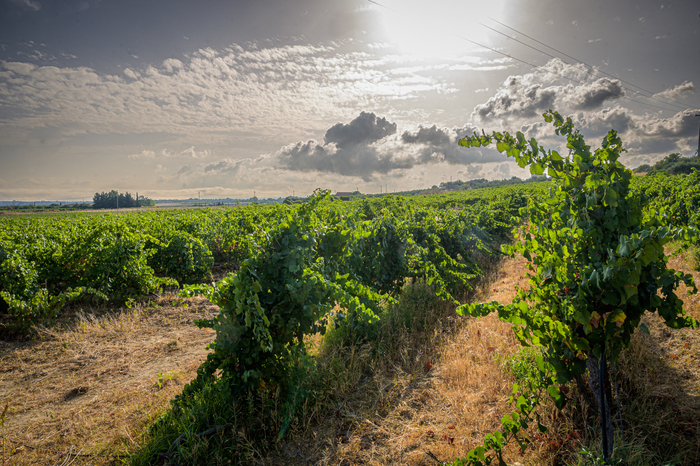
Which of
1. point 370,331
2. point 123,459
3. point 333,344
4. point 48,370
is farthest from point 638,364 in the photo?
point 48,370

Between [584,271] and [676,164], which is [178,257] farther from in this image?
[676,164]

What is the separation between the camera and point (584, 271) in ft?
8.48

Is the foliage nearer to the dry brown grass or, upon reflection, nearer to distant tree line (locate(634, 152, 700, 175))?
the dry brown grass

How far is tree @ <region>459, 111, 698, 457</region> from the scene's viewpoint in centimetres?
254

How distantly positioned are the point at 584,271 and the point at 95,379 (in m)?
6.92

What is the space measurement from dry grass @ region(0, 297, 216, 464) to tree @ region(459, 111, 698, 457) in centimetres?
407

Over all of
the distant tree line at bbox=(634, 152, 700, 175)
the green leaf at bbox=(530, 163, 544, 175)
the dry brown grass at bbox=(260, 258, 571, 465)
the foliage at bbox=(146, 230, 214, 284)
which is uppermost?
the distant tree line at bbox=(634, 152, 700, 175)

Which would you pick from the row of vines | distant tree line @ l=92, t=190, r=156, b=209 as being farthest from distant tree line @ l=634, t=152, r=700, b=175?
distant tree line @ l=92, t=190, r=156, b=209

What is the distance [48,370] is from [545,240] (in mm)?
7920

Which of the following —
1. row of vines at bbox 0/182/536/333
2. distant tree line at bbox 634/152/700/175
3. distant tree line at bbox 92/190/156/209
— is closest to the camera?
row of vines at bbox 0/182/536/333

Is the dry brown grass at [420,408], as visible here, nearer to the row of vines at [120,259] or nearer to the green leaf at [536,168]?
the row of vines at [120,259]

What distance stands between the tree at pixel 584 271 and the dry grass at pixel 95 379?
4.07 meters

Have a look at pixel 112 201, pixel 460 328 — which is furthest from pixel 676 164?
pixel 112 201

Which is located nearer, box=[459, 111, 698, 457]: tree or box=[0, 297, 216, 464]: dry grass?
box=[459, 111, 698, 457]: tree
